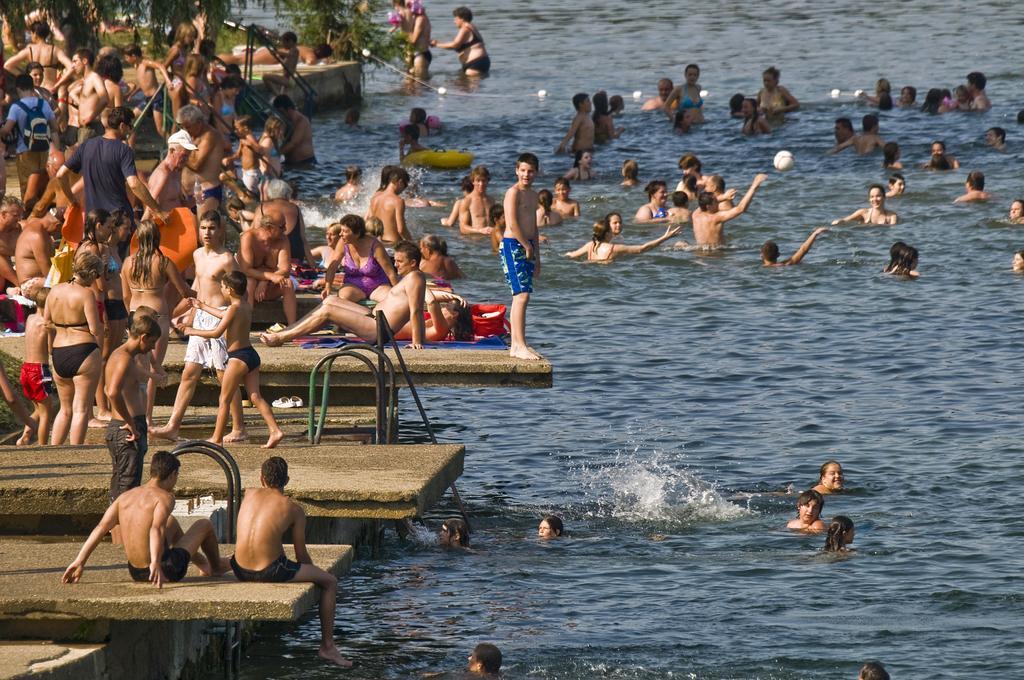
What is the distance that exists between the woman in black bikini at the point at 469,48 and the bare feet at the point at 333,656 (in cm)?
3173

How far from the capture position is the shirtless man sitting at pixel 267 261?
664 inches

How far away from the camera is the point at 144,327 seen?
472 inches

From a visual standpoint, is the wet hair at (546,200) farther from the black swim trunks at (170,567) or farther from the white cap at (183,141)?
the black swim trunks at (170,567)

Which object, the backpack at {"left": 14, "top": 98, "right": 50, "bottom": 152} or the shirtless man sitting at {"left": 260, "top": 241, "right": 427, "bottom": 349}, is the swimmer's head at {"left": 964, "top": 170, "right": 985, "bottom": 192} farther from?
the backpack at {"left": 14, "top": 98, "right": 50, "bottom": 152}

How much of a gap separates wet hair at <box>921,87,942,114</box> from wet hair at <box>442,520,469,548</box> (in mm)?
22199

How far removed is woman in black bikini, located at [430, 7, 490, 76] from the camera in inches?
1655

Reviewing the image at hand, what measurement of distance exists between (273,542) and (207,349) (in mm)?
3581

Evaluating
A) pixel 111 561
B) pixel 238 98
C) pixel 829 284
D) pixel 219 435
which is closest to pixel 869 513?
pixel 219 435

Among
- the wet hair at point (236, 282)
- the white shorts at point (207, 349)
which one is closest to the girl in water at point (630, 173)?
the white shorts at point (207, 349)

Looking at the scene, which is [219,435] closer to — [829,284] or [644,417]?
[644,417]

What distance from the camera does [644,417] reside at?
18.0 meters

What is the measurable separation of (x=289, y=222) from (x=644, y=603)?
8.06 meters

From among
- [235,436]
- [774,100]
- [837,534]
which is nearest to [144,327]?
[235,436]

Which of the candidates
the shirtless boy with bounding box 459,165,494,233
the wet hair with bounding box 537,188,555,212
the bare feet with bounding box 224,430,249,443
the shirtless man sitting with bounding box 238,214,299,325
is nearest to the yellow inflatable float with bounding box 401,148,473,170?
the wet hair with bounding box 537,188,555,212
